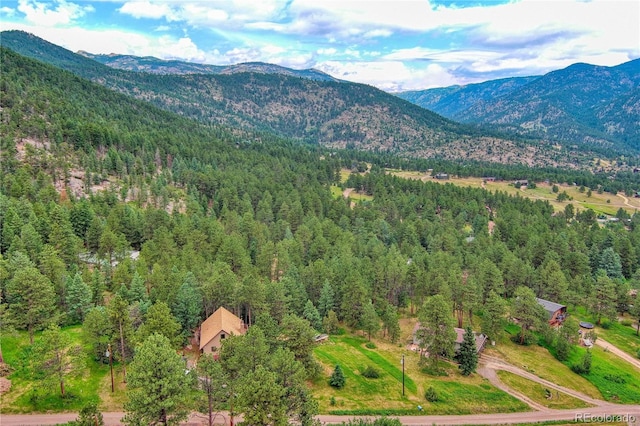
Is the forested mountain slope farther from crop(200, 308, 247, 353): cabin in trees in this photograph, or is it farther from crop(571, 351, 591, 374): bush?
crop(571, 351, 591, 374): bush

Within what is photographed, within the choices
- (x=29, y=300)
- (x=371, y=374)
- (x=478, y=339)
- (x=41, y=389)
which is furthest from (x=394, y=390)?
(x=29, y=300)

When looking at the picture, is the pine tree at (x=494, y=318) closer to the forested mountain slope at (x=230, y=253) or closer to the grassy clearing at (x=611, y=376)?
the forested mountain slope at (x=230, y=253)

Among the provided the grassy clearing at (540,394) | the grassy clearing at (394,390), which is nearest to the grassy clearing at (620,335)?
the grassy clearing at (540,394)

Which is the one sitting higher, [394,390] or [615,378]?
[394,390]

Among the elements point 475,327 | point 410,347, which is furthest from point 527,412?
point 475,327

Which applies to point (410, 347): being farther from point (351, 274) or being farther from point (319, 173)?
point (319, 173)

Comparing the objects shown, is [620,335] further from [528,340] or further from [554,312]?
[528,340]

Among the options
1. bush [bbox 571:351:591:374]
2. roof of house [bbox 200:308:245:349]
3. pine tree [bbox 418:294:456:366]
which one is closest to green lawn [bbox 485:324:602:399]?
bush [bbox 571:351:591:374]
